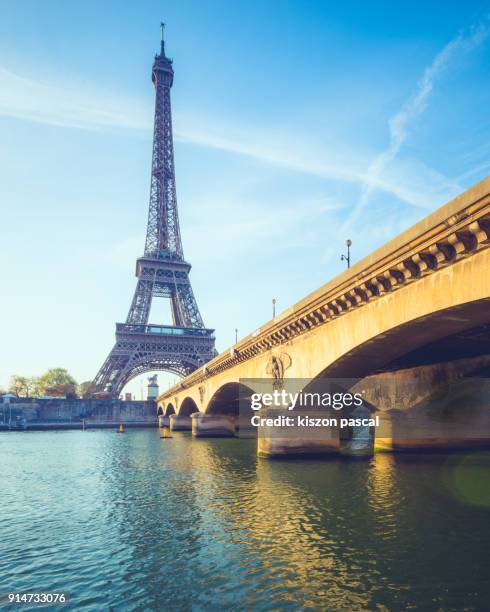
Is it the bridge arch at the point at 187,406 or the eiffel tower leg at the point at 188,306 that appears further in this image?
the eiffel tower leg at the point at 188,306

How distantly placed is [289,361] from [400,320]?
10.7 metres

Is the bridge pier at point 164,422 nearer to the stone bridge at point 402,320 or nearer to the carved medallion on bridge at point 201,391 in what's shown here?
the carved medallion on bridge at point 201,391

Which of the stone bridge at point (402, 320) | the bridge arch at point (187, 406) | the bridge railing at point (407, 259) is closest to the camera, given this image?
the bridge railing at point (407, 259)

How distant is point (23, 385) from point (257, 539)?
135417mm

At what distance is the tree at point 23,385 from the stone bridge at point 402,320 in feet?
372

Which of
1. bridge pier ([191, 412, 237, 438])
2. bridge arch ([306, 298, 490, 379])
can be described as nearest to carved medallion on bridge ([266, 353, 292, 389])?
bridge arch ([306, 298, 490, 379])

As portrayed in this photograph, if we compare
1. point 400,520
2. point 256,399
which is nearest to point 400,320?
point 400,520

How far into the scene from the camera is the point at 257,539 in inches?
469

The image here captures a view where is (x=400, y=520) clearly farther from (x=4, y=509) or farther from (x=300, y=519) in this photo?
(x=4, y=509)

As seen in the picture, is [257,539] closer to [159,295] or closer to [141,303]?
[141,303]

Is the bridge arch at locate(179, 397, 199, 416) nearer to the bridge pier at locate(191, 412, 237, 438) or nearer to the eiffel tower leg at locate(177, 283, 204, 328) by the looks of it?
the bridge pier at locate(191, 412, 237, 438)

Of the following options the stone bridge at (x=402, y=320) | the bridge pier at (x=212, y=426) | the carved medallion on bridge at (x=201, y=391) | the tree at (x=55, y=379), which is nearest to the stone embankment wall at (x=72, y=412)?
the tree at (x=55, y=379)

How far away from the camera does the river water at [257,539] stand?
8.61m

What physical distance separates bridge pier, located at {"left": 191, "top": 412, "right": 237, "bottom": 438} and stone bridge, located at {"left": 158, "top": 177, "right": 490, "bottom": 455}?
56.2 feet
